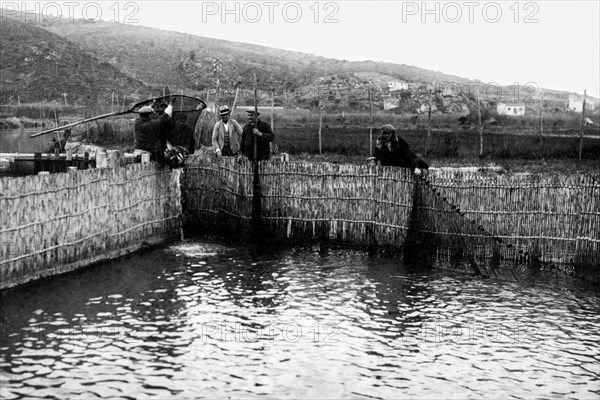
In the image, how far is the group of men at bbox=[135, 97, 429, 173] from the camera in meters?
12.8

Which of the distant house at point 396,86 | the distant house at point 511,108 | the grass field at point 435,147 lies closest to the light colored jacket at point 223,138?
the grass field at point 435,147

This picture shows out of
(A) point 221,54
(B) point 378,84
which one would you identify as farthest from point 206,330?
(A) point 221,54

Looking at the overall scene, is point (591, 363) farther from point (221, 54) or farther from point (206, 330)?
point (221, 54)

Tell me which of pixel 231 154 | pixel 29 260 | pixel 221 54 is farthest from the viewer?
pixel 221 54

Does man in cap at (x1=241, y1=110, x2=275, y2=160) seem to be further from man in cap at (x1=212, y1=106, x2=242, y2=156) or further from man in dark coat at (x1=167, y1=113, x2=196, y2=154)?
man in dark coat at (x1=167, y1=113, x2=196, y2=154)

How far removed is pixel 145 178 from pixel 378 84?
241 feet

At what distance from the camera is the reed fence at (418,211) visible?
1125 centimetres

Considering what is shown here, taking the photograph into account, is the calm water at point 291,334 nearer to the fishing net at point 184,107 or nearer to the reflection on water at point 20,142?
the fishing net at point 184,107

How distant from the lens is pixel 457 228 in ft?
38.3

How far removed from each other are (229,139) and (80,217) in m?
4.60

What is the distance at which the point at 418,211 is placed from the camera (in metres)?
12.0

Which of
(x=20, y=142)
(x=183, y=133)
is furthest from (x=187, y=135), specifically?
(x=20, y=142)

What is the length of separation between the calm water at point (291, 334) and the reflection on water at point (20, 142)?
17.8 m

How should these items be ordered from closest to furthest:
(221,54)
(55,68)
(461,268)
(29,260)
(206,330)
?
(206,330), (29,260), (461,268), (55,68), (221,54)
